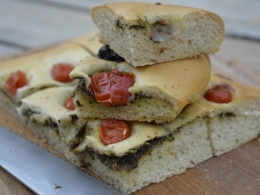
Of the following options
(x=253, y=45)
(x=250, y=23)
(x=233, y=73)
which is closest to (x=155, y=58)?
(x=233, y=73)

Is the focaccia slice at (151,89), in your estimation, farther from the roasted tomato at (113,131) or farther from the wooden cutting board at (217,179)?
the wooden cutting board at (217,179)

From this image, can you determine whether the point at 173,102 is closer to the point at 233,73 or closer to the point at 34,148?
the point at 34,148

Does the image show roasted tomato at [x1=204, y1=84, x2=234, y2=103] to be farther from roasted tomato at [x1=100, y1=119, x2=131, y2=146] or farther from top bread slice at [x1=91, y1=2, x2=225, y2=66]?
roasted tomato at [x1=100, y1=119, x2=131, y2=146]

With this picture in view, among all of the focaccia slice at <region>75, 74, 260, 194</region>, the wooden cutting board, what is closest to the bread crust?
the focaccia slice at <region>75, 74, 260, 194</region>

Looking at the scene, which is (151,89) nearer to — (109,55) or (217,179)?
(109,55)

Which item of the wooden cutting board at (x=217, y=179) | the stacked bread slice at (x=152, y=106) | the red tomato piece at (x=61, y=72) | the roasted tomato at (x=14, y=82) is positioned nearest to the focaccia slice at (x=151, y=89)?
the stacked bread slice at (x=152, y=106)

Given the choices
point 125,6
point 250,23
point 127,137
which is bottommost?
point 250,23

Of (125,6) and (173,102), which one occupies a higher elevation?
(125,6)

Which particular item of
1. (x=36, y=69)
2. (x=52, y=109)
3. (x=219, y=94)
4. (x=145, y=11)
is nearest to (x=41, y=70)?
(x=36, y=69)

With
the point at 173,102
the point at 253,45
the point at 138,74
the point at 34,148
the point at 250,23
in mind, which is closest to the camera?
the point at 173,102
